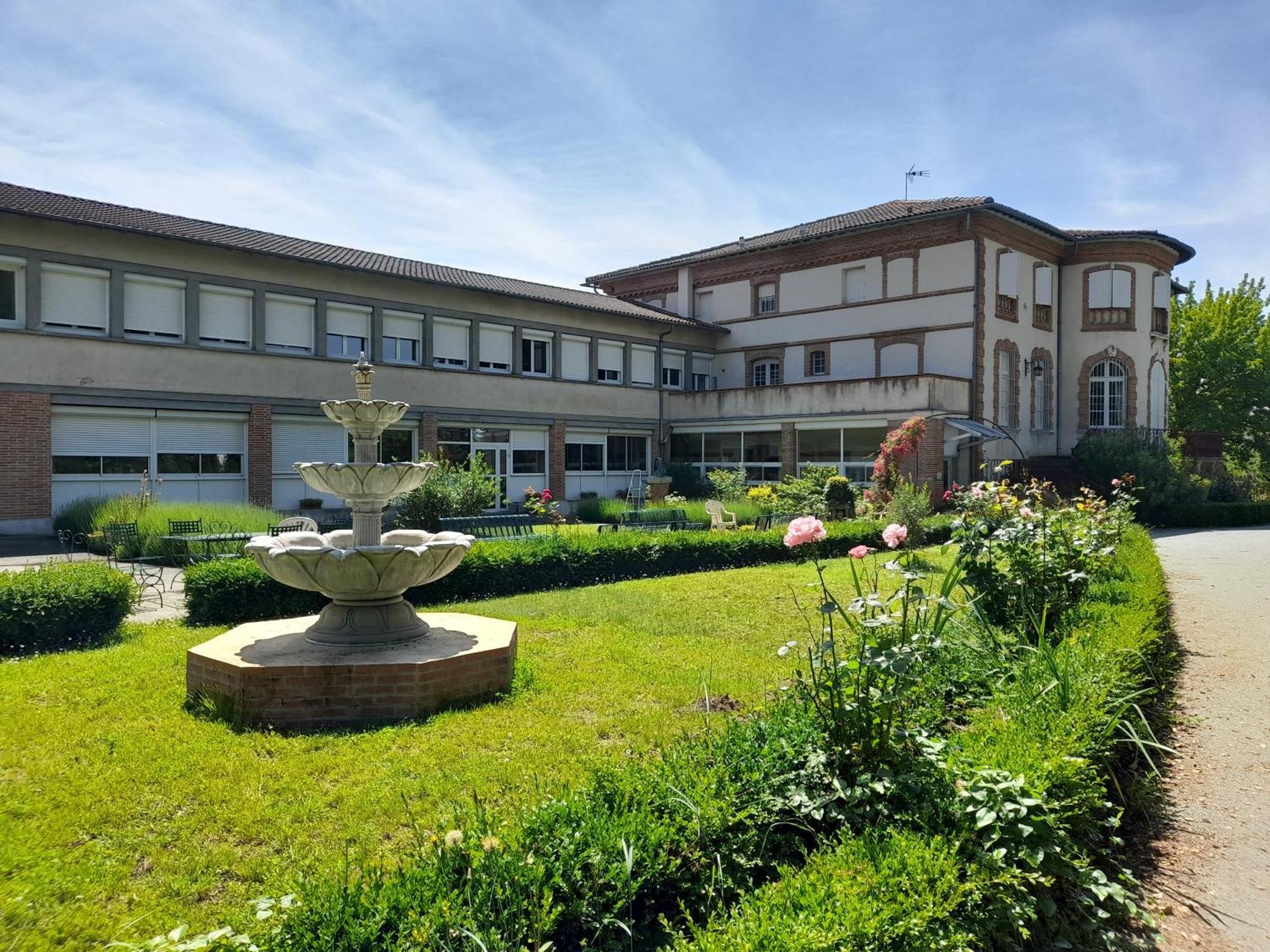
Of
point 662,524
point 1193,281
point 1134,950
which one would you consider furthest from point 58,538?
point 1193,281

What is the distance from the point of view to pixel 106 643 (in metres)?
8.11

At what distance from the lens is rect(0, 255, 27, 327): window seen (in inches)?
686

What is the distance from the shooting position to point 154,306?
19.4 meters

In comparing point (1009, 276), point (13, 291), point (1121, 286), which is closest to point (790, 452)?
point (1009, 276)

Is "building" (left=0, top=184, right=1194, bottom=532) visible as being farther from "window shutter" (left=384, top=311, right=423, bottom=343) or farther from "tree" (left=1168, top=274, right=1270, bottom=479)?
"tree" (left=1168, top=274, right=1270, bottom=479)

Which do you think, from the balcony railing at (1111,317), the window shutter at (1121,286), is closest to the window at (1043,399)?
the balcony railing at (1111,317)

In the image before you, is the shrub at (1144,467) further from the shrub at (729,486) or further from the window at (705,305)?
the window at (705,305)

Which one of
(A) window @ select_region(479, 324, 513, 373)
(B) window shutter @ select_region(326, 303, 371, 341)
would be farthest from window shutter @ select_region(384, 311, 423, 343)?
(A) window @ select_region(479, 324, 513, 373)

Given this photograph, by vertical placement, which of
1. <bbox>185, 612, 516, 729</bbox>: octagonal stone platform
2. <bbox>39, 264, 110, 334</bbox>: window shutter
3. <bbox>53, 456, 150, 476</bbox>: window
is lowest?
<bbox>185, 612, 516, 729</bbox>: octagonal stone platform

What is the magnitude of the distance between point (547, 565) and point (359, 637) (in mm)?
5323

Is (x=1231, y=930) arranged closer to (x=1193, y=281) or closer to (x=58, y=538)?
(x=58, y=538)

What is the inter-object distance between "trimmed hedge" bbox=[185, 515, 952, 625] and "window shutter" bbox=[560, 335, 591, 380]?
525 inches

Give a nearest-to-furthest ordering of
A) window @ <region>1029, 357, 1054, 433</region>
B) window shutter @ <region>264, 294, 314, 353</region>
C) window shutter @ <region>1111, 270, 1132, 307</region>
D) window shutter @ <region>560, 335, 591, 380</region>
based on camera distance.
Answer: window shutter @ <region>264, 294, 314, 353</region>, window shutter @ <region>560, 335, 591, 380</region>, window @ <region>1029, 357, 1054, 433</region>, window shutter @ <region>1111, 270, 1132, 307</region>

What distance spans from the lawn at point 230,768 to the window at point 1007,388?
2186cm
